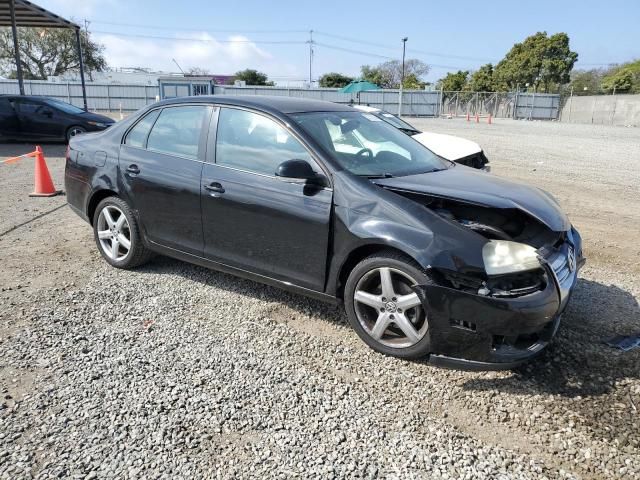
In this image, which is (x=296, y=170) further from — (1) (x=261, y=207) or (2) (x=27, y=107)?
(2) (x=27, y=107)

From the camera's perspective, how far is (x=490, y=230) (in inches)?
125

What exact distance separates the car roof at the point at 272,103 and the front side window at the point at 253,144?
10 centimetres

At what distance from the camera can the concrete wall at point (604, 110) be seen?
3669cm

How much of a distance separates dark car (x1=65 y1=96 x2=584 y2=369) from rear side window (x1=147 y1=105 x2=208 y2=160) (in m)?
0.01

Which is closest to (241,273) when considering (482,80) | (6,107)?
(6,107)

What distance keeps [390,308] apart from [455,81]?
6318 cm

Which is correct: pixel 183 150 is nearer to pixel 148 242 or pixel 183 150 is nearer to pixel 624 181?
pixel 148 242

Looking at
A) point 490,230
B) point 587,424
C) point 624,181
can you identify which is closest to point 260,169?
point 490,230

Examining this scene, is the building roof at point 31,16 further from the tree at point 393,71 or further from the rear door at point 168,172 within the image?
the tree at point 393,71

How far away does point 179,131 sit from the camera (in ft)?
14.3

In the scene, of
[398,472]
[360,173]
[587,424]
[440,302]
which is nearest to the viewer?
[398,472]

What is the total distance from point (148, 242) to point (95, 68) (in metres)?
69.2

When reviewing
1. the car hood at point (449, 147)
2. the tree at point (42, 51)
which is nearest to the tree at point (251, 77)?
the tree at point (42, 51)

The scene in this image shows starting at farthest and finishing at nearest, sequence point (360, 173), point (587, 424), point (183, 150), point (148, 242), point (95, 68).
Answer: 1. point (95, 68)
2. point (148, 242)
3. point (183, 150)
4. point (360, 173)
5. point (587, 424)
